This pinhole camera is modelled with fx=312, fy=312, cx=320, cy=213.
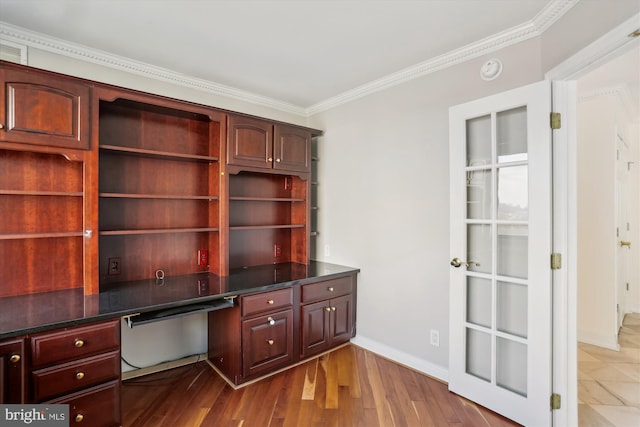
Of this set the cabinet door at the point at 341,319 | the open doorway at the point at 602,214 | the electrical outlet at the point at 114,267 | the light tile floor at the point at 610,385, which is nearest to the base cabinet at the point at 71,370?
the electrical outlet at the point at 114,267

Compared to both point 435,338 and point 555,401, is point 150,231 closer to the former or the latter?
point 435,338

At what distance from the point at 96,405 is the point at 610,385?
3.56m

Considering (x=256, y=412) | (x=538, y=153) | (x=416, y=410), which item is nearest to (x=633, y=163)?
(x=538, y=153)

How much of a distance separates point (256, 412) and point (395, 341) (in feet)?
4.34

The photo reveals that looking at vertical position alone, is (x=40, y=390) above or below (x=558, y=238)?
below

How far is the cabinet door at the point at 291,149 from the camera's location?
9.61 feet

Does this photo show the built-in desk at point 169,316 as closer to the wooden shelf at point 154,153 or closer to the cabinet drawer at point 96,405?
the cabinet drawer at point 96,405

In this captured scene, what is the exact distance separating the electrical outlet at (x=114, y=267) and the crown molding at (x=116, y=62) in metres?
1.49

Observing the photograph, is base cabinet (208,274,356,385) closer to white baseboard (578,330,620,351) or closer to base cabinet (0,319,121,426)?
base cabinet (0,319,121,426)

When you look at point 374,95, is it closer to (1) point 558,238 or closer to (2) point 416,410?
(1) point 558,238

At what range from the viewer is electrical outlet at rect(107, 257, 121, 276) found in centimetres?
237

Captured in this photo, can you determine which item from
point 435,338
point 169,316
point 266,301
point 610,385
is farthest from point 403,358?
point 169,316

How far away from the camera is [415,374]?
257 cm

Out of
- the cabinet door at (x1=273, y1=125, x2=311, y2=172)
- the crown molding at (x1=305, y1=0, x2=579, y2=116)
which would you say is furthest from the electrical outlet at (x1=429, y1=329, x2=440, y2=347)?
the crown molding at (x1=305, y1=0, x2=579, y2=116)
